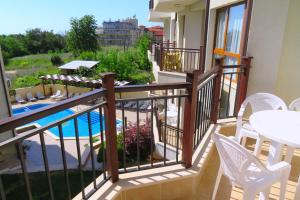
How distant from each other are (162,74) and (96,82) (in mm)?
6612

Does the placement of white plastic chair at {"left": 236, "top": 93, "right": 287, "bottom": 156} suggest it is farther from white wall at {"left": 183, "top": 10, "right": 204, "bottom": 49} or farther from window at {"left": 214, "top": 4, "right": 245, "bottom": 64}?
white wall at {"left": 183, "top": 10, "right": 204, "bottom": 49}

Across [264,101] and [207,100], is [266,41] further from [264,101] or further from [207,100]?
[207,100]

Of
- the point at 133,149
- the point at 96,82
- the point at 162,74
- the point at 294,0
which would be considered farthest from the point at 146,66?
the point at 294,0

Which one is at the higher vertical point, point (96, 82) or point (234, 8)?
point (234, 8)

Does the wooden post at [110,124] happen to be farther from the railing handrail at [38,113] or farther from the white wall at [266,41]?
the white wall at [266,41]

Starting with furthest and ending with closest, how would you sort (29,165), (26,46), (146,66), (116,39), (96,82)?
(116,39)
(26,46)
(146,66)
(96,82)
(29,165)

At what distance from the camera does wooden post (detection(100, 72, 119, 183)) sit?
5.46 feet

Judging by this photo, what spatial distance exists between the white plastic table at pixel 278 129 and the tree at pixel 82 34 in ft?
81.7

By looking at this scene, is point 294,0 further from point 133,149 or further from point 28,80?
point 28,80

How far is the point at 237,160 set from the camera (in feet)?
4.96

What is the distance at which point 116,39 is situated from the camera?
35.4 meters

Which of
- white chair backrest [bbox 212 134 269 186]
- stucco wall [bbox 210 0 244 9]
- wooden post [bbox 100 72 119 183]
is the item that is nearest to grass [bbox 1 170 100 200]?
wooden post [bbox 100 72 119 183]

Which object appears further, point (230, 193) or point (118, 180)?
point (230, 193)

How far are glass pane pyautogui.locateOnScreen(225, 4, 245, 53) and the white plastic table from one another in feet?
9.08
